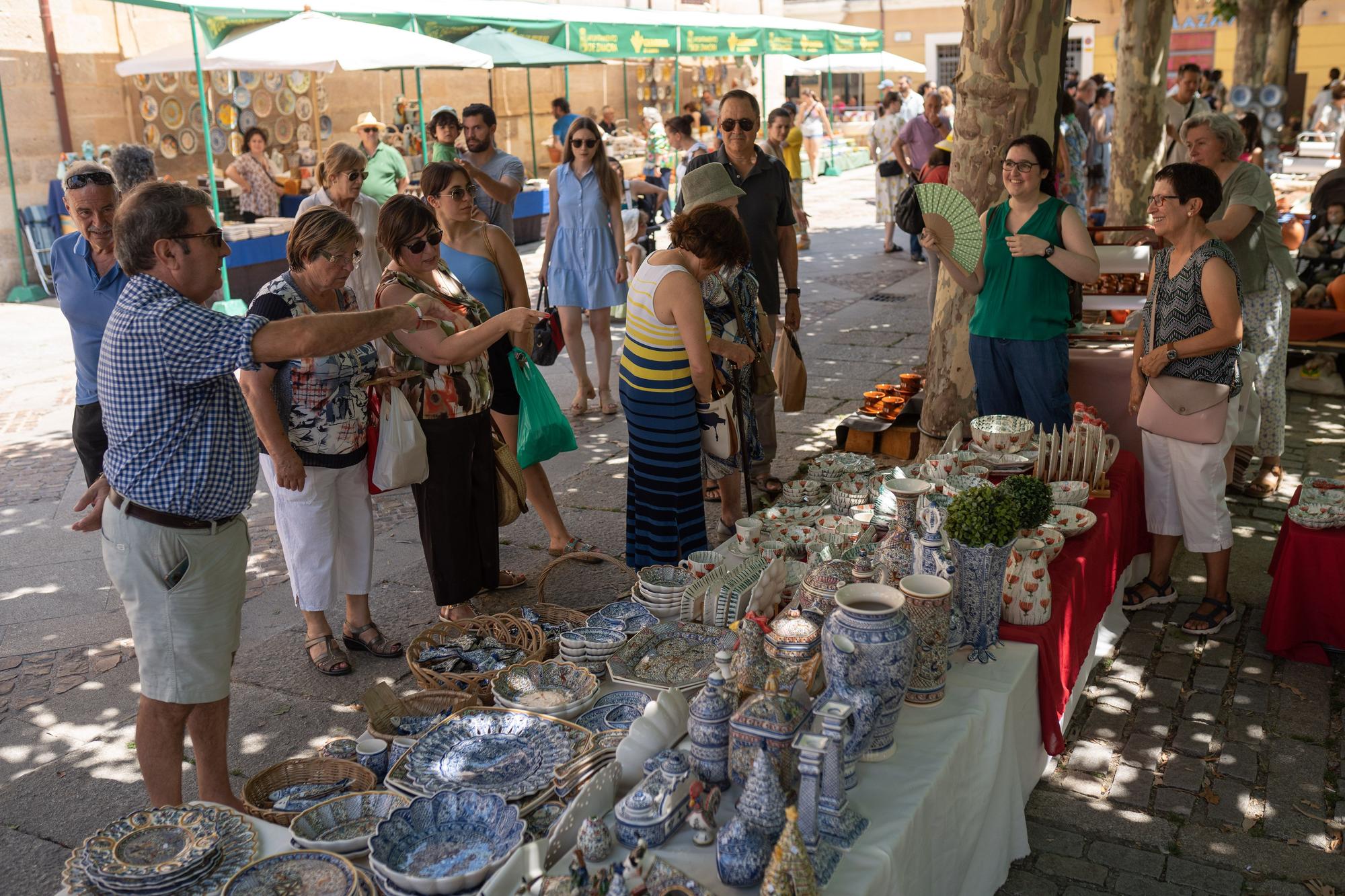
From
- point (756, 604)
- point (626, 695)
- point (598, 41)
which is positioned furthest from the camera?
point (598, 41)

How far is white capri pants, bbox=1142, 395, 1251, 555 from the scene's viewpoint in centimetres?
440

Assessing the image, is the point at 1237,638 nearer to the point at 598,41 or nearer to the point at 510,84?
the point at 598,41

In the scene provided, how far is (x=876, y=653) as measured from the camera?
2377 millimetres

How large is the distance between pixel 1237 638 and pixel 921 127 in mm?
8382

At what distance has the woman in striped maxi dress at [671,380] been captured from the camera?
14.1 feet

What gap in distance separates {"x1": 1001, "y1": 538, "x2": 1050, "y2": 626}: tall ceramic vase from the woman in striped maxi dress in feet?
5.43

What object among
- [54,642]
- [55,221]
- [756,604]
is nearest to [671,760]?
[756,604]

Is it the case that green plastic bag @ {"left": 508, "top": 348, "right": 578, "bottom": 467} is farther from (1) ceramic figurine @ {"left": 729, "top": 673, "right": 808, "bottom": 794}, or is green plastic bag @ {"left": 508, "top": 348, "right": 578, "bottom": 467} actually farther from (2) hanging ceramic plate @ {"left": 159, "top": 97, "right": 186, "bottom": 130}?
(2) hanging ceramic plate @ {"left": 159, "top": 97, "right": 186, "bottom": 130}

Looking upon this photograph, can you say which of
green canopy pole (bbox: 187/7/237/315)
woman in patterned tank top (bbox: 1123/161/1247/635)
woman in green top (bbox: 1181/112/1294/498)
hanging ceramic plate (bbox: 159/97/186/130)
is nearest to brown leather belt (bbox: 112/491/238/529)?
woman in patterned tank top (bbox: 1123/161/1247/635)

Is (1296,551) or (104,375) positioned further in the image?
(1296,551)

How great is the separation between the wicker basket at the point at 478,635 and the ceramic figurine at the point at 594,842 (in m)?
1.09

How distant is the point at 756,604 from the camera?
10.6ft

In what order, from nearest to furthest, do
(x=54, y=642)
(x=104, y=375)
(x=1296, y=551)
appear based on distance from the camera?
(x=104, y=375), (x=1296, y=551), (x=54, y=642)

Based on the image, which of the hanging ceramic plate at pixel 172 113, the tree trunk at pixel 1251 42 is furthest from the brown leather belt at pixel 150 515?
the tree trunk at pixel 1251 42
